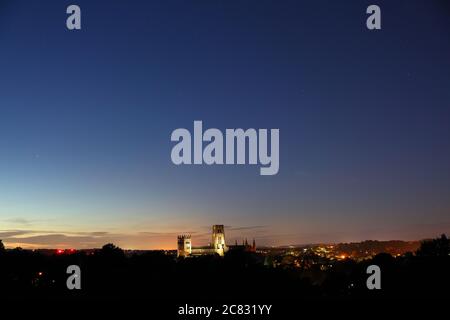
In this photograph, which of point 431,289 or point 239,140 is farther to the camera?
point 431,289

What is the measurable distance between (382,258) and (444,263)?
22622mm

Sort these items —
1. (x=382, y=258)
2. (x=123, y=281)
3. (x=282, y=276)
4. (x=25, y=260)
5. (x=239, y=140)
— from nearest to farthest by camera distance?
(x=239, y=140) < (x=123, y=281) < (x=282, y=276) < (x=25, y=260) < (x=382, y=258)

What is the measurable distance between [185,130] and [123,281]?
120ft

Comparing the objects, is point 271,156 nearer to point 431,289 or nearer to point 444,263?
point 431,289

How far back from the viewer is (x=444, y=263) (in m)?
66.3

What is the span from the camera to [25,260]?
79500 mm

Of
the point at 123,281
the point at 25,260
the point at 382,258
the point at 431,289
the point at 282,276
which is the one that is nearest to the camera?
the point at 431,289

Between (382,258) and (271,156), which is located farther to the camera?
(382,258)

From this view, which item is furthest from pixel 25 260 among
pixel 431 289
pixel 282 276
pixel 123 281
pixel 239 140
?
pixel 239 140
